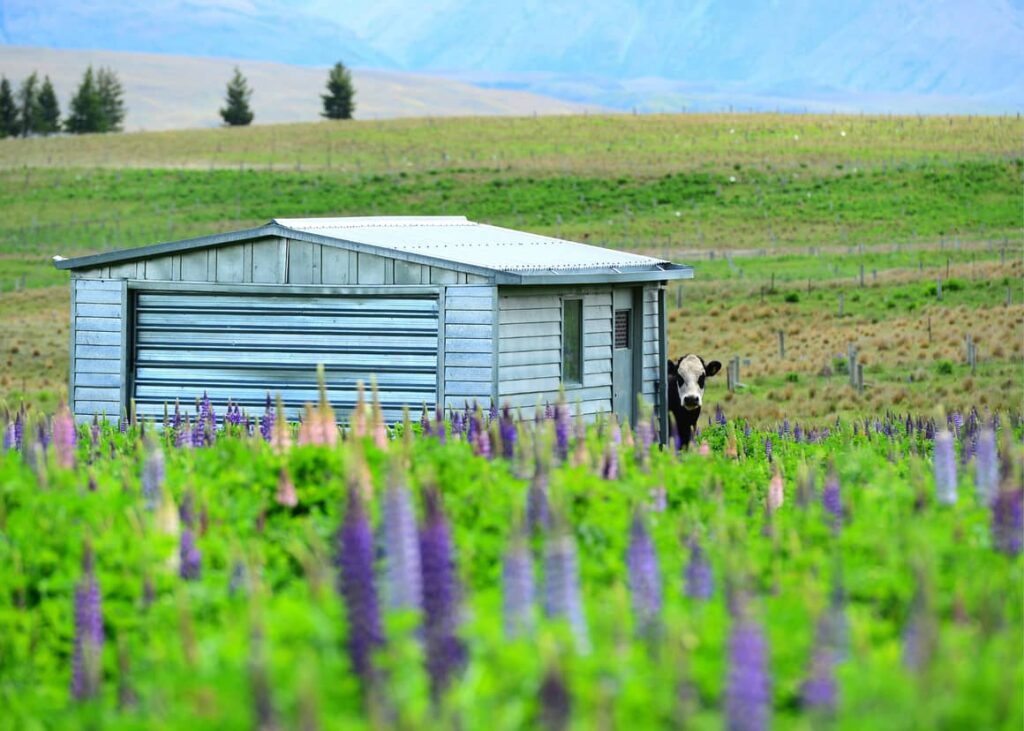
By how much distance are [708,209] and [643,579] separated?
63.0 m

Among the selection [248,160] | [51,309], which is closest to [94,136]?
[248,160]

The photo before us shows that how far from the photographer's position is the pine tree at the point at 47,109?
131250 millimetres

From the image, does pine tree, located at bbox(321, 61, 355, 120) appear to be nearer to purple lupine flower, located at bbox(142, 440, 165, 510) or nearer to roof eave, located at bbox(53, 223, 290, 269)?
roof eave, located at bbox(53, 223, 290, 269)

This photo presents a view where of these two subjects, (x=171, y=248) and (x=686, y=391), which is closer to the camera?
(x=171, y=248)

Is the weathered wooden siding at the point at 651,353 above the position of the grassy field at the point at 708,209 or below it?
below

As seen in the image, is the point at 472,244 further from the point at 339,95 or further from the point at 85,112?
the point at 85,112

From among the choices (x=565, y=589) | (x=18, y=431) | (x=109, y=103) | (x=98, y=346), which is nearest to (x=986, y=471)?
(x=565, y=589)

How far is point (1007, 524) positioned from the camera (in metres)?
7.39

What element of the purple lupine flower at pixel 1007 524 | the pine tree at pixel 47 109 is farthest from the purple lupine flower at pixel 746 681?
the pine tree at pixel 47 109

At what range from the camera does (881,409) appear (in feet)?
91.6

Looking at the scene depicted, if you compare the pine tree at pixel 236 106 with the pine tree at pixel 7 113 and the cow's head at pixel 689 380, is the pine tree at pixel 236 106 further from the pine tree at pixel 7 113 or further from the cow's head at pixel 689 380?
the cow's head at pixel 689 380

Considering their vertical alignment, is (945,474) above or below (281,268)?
below

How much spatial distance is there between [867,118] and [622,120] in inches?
612

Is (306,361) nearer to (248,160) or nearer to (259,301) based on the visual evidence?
(259,301)
